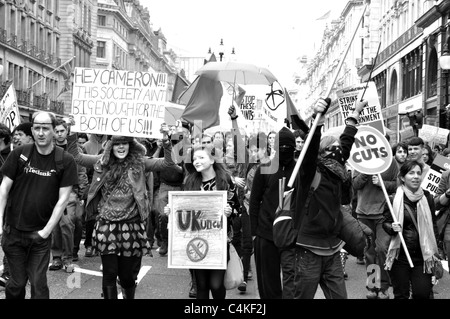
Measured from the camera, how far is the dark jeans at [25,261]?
239 inches

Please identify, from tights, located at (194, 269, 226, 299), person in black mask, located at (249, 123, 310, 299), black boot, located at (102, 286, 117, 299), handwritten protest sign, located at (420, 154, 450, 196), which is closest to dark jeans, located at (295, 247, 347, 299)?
person in black mask, located at (249, 123, 310, 299)

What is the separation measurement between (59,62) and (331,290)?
181ft

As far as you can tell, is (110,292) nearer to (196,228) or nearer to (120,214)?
(120,214)

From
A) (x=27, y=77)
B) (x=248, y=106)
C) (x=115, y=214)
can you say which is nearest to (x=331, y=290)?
(x=115, y=214)

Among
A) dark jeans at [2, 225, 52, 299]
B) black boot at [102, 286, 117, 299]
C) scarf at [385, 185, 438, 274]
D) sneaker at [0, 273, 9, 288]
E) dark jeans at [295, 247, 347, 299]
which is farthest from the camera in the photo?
sneaker at [0, 273, 9, 288]

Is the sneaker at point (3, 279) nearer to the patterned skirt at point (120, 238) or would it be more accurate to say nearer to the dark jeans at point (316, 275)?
the patterned skirt at point (120, 238)

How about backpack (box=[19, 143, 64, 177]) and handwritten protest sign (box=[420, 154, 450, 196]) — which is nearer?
backpack (box=[19, 143, 64, 177])

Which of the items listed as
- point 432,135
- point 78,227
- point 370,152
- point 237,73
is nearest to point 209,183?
point 370,152

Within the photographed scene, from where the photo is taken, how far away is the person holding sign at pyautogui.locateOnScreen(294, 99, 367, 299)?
18.2 feet

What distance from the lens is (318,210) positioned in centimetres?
558

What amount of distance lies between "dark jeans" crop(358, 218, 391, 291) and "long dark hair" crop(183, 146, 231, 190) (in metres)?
1.88

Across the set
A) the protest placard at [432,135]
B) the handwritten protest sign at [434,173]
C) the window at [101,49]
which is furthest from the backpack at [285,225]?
the window at [101,49]

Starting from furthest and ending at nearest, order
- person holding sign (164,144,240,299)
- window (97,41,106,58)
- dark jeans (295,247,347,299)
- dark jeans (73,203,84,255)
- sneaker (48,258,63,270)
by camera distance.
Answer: window (97,41,106,58) → dark jeans (73,203,84,255) → sneaker (48,258,63,270) → person holding sign (164,144,240,299) → dark jeans (295,247,347,299)

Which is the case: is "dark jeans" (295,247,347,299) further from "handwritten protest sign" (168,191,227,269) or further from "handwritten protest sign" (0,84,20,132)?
"handwritten protest sign" (0,84,20,132)
